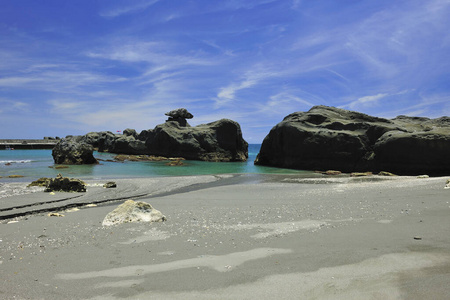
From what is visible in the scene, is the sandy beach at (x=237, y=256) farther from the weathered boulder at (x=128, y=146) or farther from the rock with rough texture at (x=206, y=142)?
the weathered boulder at (x=128, y=146)

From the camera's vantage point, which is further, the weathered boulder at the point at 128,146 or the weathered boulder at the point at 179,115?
the weathered boulder at the point at 128,146

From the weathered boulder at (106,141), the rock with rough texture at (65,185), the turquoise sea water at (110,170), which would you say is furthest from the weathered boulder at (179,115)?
the rock with rough texture at (65,185)

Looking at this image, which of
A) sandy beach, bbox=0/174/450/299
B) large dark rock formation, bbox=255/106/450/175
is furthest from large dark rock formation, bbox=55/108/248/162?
sandy beach, bbox=0/174/450/299

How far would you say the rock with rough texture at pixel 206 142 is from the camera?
52.6 meters

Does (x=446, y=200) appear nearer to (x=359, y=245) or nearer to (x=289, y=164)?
(x=359, y=245)

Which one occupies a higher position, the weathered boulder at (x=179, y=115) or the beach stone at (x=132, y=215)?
the weathered boulder at (x=179, y=115)

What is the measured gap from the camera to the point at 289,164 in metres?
33.8

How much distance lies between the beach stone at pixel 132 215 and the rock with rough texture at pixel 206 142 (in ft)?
145

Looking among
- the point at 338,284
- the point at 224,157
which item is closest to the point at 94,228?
the point at 338,284

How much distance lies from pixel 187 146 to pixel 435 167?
3904 centimetres

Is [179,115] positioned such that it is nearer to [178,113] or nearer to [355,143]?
[178,113]

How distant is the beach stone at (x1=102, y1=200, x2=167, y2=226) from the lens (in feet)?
22.1

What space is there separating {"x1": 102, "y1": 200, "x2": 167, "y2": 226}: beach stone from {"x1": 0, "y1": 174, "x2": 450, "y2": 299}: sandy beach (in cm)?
31

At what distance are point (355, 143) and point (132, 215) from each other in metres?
26.9
